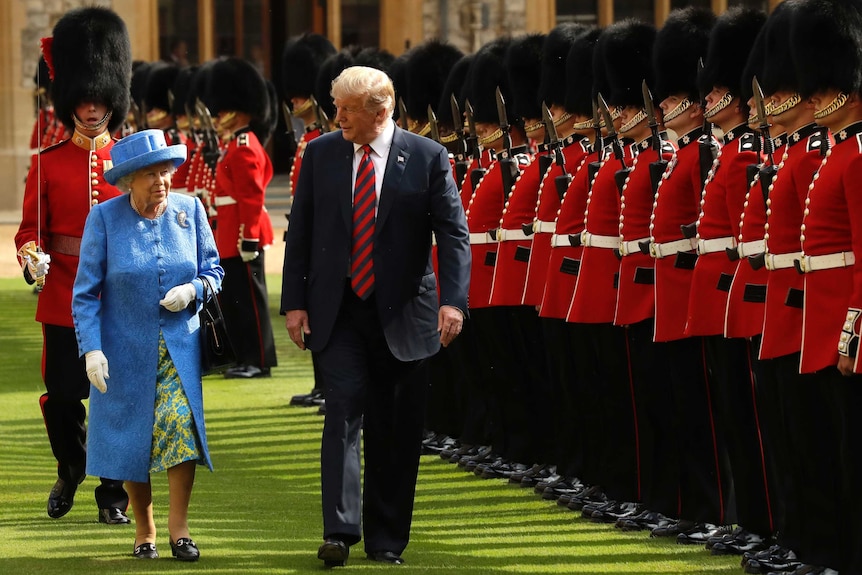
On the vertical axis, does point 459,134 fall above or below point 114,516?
above

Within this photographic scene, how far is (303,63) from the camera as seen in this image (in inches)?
466

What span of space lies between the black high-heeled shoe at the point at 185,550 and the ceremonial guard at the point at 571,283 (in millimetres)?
1644

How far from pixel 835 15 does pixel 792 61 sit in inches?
7.1

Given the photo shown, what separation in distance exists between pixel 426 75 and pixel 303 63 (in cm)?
236

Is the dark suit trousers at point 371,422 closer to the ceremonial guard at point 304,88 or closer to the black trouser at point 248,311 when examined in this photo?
the ceremonial guard at point 304,88

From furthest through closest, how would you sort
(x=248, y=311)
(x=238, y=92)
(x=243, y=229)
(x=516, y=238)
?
(x=238, y=92) < (x=248, y=311) < (x=243, y=229) < (x=516, y=238)

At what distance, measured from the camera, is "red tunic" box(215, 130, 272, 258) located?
1142cm

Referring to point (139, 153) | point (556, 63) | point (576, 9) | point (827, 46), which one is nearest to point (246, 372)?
point (556, 63)

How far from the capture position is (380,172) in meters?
6.10

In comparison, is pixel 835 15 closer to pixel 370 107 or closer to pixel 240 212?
pixel 370 107

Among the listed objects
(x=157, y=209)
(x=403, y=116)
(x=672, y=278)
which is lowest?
(x=672, y=278)

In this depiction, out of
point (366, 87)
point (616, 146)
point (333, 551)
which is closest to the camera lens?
point (333, 551)

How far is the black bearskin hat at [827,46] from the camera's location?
221 inches

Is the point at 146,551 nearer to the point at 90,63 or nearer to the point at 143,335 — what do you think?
the point at 143,335
